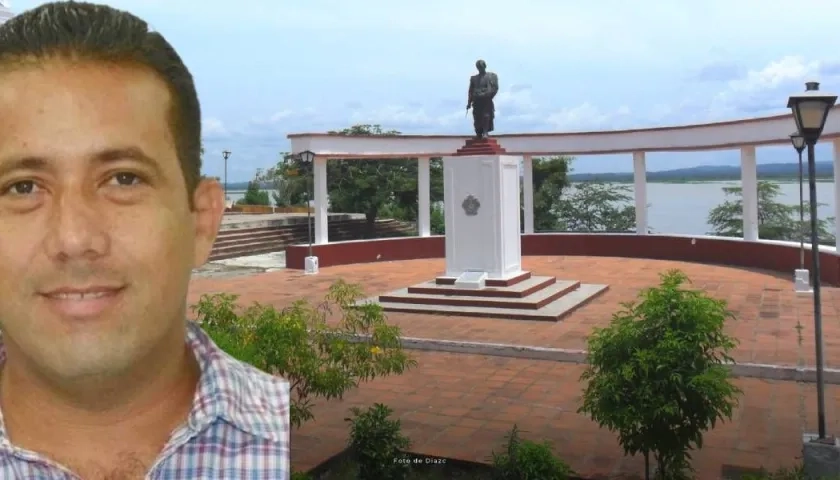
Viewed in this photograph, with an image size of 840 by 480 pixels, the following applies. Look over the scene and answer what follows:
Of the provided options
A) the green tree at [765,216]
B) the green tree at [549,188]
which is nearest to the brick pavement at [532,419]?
the green tree at [549,188]

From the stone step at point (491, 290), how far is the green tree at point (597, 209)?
1345 cm

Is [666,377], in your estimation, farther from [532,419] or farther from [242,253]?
[242,253]

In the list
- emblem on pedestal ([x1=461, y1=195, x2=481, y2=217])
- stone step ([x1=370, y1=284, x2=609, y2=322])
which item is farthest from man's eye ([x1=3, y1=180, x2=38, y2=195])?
emblem on pedestal ([x1=461, y1=195, x2=481, y2=217])

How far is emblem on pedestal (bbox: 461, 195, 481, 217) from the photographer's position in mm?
11984

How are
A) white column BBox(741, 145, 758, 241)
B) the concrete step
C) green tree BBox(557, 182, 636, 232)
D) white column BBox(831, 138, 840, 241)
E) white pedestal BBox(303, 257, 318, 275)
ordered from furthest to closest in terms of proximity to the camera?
green tree BBox(557, 182, 636, 232)
the concrete step
white pedestal BBox(303, 257, 318, 275)
white column BBox(741, 145, 758, 241)
white column BBox(831, 138, 840, 241)

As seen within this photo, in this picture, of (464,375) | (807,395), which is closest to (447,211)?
(464,375)

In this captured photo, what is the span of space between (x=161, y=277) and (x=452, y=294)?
412 inches

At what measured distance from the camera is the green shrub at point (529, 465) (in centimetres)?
416

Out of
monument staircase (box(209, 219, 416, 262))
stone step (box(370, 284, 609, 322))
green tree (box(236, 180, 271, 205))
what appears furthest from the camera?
green tree (box(236, 180, 271, 205))

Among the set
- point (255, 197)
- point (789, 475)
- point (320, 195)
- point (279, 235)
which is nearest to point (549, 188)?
point (279, 235)

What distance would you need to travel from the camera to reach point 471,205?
39.5ft

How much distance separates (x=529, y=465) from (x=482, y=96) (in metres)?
8.74

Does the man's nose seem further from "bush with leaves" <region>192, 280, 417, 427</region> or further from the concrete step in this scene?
the concrete step

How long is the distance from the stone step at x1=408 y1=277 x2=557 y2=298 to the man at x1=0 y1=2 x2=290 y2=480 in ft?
32.8
